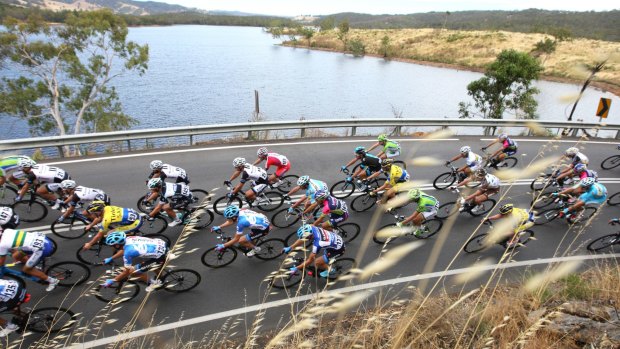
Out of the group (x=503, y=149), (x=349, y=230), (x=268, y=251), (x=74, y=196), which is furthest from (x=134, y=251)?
(x=503, y=149)

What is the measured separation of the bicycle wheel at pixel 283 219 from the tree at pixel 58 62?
2001 centimetres

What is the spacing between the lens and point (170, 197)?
8.20m

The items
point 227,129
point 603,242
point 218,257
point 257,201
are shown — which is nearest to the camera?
point 218,257

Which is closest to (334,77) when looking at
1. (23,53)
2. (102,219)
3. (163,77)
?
(163,77)

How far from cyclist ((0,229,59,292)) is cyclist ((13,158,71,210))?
97.7 inches

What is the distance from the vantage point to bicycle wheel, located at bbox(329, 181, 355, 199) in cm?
1036

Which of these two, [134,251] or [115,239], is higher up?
[115,239]

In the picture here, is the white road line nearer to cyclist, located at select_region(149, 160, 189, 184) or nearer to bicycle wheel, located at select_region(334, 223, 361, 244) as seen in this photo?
bicycle wheel, located at select_region(334, 223, 361, 244)

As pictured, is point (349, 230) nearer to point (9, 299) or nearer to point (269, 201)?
point (269, 201)

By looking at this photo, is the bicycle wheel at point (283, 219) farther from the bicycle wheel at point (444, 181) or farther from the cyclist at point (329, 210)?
the bicycle wheel at point (444, 181)

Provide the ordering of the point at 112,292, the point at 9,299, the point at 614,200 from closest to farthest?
the point at 9,299 < the point at 112,292 < the point at 614,200

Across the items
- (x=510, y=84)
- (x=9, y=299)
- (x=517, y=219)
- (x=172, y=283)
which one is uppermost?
(x=510, y=84)

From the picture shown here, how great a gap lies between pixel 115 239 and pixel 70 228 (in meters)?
2.90

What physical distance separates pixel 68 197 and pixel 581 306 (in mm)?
9667
